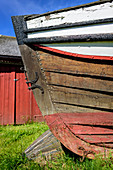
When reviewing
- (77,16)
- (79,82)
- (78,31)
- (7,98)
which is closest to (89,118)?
(79,82)

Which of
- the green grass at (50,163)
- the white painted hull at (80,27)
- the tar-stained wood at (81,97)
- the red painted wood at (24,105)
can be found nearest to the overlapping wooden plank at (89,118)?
the tar-stained wood at (81,97)

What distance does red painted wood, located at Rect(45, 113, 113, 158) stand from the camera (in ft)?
5.29

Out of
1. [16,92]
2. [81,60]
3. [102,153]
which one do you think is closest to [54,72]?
[81,60]

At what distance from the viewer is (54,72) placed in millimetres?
1775

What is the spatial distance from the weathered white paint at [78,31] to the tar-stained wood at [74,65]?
25cm

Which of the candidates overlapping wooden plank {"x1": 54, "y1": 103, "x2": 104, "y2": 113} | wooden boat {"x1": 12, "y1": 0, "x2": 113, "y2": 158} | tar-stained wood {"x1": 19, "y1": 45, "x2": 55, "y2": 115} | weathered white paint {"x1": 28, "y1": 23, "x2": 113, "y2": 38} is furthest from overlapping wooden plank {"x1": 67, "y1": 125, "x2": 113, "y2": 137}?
weathered white paint {"x1": 28, "y1": 23, "x2": 113, "y2": 38}

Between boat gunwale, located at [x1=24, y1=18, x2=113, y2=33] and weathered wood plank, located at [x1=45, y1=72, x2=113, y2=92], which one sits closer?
boat gunwale, located at [x1=24, y1=18, x2=113, y2=33]

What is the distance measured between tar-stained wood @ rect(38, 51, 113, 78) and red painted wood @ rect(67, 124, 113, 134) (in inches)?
27.2

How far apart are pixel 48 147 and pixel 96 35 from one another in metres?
1.80

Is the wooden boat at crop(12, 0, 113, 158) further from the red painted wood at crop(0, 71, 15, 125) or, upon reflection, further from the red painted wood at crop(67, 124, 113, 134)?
the red painted wood at crop(0, 71, 15, 125)

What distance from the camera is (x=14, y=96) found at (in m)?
4.69

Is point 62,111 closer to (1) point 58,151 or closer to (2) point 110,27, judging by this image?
(1) point 58,151

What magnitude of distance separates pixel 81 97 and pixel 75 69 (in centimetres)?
38

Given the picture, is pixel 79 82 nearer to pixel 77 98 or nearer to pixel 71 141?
pixel 77 98
